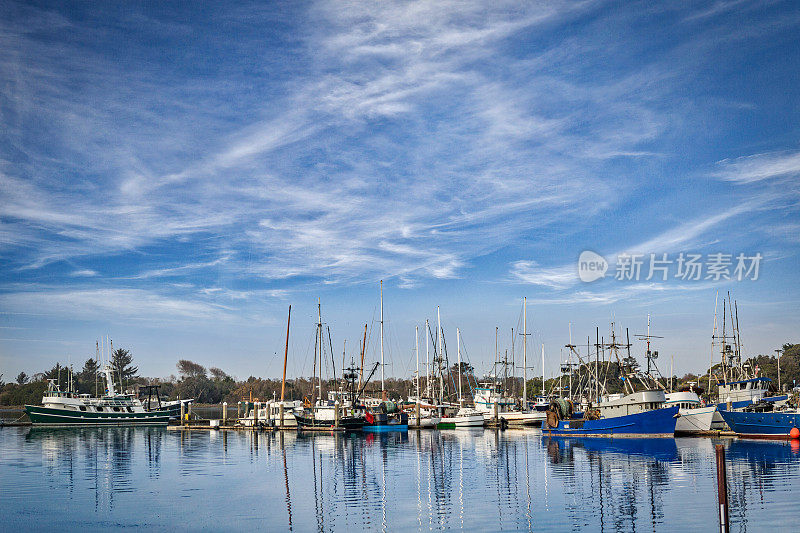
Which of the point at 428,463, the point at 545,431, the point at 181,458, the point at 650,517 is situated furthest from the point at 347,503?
the point at 545,431

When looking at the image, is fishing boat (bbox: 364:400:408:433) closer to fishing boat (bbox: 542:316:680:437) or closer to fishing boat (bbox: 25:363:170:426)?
fishing boat (bbox: 542:316:680:437)

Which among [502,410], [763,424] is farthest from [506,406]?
[763,424]

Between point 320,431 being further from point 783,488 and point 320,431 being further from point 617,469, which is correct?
point 783,488

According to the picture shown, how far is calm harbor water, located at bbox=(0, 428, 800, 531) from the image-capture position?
29.9 metres

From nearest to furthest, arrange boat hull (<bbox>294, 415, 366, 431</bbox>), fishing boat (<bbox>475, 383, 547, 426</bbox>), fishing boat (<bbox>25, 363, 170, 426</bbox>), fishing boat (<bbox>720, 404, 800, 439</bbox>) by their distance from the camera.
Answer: fishing boat (<bbox>720, 404, 800, 439</bbox>) < boat hull (<bbox>294, 415, 366, 431</bbox>) < fishing boat (<bbox>475, 383, 547, 426</bbox>) < fishing boat (<bbox>25, 363, 170, 426</bbox>)

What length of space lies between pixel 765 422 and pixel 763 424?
14.3 inches

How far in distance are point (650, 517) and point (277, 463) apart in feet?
114

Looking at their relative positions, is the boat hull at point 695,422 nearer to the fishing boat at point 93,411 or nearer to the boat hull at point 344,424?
the boat hull at point 344,424

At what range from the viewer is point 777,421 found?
67938 mm

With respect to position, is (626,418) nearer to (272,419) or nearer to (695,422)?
(695,422)

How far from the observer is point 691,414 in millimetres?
74750

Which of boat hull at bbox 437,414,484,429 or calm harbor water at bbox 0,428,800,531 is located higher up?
calm harbor water at bbox 0,428,800,531

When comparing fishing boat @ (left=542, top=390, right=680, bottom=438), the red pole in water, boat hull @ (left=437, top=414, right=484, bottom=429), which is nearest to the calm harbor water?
the red pole in water

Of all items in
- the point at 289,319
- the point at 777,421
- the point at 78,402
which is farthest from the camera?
the point at 78,402
